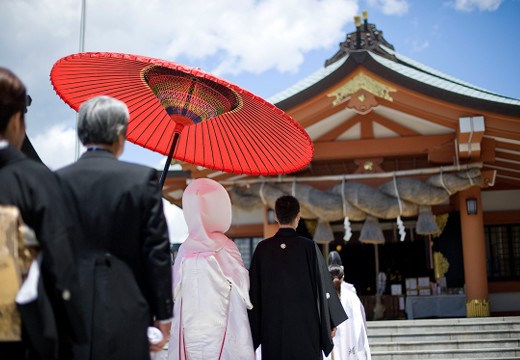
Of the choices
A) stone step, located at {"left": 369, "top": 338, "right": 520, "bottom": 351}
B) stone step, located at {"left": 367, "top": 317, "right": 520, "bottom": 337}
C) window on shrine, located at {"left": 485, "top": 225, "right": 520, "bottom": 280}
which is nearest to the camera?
stone step, located at {"left": 369, "top": 338, "right": 520, "bottom": 351}

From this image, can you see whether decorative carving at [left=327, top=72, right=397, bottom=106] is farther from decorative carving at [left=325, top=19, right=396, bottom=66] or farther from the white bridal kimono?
the white bridal kimono

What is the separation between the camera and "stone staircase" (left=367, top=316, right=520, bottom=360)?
984cm

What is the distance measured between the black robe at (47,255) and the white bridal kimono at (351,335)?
5100 mm

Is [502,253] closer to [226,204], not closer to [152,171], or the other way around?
[226,204]

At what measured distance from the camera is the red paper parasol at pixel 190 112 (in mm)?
4422

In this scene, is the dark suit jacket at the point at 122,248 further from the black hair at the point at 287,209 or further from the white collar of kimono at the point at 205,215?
the black hair at the point at 287,209

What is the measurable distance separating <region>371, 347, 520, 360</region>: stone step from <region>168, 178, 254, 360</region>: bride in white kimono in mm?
6163

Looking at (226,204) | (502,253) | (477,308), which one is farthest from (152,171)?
(502,253)

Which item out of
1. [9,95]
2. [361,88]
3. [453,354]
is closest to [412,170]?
[361,88]

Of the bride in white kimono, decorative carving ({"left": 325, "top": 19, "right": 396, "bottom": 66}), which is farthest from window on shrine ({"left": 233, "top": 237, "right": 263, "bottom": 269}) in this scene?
the bride in white kimono

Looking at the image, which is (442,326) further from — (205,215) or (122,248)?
(122,248)

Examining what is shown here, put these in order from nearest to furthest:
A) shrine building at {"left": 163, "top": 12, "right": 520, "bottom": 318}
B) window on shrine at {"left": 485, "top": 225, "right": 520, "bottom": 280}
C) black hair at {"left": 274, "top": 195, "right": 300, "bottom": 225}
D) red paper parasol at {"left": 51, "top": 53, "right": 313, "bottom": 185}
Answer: red paper parasol at {"left": 51, "top": 53, "right": 313, "bottom": 185} < black hair at {"left": 274, "top": 195, "right": 300, "bottom": 225} < shrine building at {"left": 163, "top": 12, "right": 520, "bottom": 318} < window on shrine at {"left": 485, "top": 225, "right": 520, "bottom": 280}

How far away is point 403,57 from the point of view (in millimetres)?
19594

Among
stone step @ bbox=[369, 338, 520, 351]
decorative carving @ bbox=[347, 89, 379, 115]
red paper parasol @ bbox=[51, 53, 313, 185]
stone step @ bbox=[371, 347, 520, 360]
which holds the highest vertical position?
decorative carving @ bbox=[347, 89, 379, 115]
